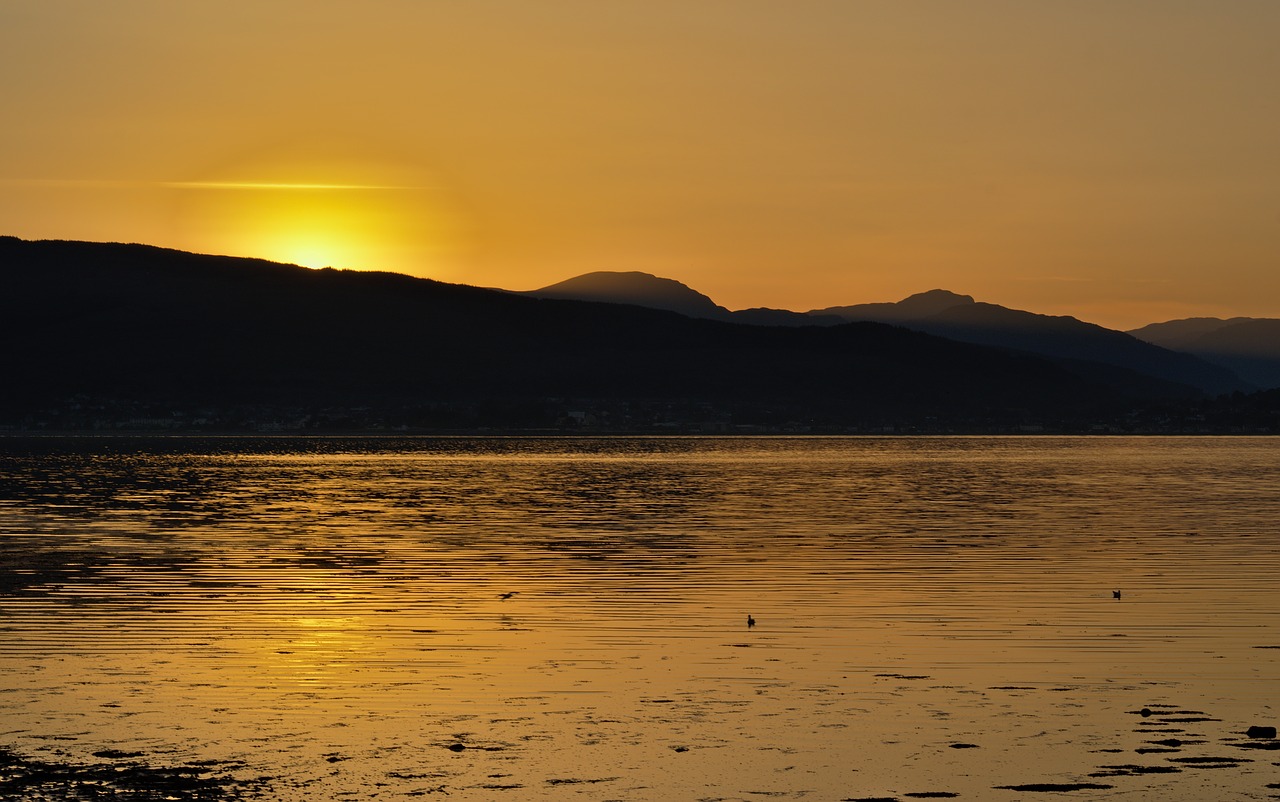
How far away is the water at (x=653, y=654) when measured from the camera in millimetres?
21344

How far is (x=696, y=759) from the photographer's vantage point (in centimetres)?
2177

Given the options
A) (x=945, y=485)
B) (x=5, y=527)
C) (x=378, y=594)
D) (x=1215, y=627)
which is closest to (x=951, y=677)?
(x=1215, y=627)

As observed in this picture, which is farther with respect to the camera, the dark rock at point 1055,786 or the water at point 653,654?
the water at point 653,654

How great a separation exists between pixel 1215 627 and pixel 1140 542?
2355cm

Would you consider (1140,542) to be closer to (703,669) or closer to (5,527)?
(703,669)

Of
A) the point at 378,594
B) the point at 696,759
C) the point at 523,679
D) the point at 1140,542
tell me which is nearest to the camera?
the point at 696,759

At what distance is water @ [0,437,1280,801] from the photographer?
21344 millimetres

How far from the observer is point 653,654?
1204 inches

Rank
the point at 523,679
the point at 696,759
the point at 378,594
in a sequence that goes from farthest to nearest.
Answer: the point at 378,594 → the point at 523,679 → the point at 696,759

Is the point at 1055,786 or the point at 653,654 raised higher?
the point at 653,654

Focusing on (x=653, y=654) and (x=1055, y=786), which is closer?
(x=1055, y=786)

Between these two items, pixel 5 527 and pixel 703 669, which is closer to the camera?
pixel 703 669

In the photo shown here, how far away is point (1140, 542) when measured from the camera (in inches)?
2247

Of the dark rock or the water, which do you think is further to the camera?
the water
